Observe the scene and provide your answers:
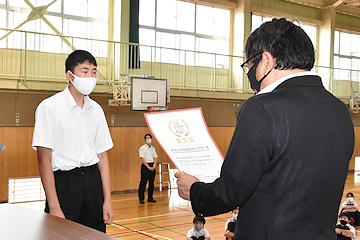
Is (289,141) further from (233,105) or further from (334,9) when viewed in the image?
(334,9)

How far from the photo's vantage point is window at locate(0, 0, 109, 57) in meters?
10.4

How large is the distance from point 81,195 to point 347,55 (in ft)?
59.1

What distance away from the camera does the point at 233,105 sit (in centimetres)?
1423

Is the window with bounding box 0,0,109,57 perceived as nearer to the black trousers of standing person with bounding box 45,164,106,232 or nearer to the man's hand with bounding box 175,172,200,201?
the black trousers of standing person with bounding box 45,164,106,232

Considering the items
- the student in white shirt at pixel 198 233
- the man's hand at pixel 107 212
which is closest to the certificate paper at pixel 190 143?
the man's hand at pixel 107 212

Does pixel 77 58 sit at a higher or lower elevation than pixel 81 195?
higher

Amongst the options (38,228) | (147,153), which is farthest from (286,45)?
(147,153)

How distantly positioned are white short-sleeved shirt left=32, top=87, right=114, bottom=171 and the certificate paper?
2.37 feet

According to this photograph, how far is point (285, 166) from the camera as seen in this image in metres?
1.21

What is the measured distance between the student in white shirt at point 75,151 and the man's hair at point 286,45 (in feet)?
5.04

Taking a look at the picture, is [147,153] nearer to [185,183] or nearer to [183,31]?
[183,31]

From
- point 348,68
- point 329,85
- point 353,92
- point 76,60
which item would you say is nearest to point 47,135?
point 76,60

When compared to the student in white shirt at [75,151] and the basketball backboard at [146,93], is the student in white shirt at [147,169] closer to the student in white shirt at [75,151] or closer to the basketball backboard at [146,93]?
the basketball backboard at [146,93]

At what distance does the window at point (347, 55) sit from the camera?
55.6 feet
